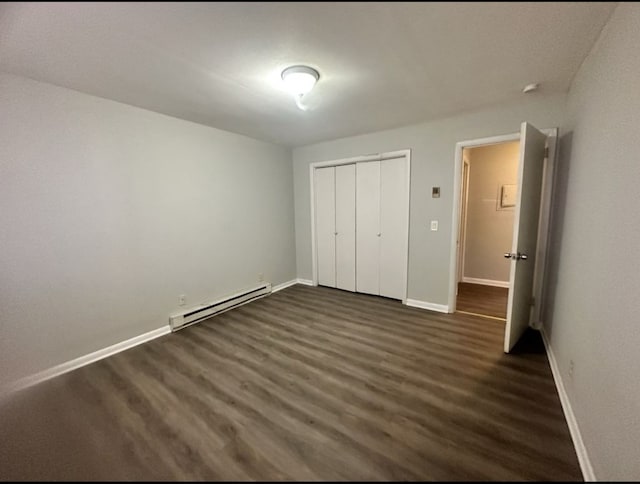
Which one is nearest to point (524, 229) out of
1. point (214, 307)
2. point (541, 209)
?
point (541, 209)

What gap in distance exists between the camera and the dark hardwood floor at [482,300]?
3.14m

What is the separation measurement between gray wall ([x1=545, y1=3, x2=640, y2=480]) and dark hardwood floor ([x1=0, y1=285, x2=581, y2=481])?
273 millimetres

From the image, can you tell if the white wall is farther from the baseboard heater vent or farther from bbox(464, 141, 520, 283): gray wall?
bbox(464, 141, 520, 283): gray wall

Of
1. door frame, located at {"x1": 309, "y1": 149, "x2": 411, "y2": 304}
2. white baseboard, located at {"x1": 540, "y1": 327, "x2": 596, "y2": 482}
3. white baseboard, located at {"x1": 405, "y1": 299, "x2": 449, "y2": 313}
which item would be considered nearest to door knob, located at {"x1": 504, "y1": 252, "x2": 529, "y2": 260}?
white baseboard, located at {"x1": 540, "y1": 327, "x2": 596, "y2": 482}

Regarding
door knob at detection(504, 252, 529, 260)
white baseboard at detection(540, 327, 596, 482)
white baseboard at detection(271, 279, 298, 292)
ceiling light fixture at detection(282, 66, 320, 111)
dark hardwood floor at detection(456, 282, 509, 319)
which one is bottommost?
dark hardwood floor at detection(456, 282, 509, 319)

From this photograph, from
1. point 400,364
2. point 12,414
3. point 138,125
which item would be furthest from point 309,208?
point 12,414

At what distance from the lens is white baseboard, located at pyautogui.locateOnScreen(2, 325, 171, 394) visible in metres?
1.89

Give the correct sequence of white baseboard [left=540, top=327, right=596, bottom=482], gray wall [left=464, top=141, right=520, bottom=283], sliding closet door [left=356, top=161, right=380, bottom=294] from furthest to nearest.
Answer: gray wall [left=464, top=141, right=520, bottom=283] < sliding closet door [left=356, top=161, right=380, bottom=294] < white baseboard [left=540, top=327, right=596, bottom=482]

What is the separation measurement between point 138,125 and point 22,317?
70.7 inches

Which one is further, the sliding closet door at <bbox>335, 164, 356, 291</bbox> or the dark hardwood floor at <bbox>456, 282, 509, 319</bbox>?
the sliding closet door at <bbox>335, 164, 356, 291</bbox>

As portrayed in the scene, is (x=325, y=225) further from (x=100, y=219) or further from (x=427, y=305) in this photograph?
(x=100, y=219)

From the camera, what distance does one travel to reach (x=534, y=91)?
2.16 meters

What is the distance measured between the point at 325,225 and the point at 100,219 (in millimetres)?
2694

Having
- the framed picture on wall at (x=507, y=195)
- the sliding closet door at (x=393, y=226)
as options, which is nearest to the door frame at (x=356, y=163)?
the sliding closet door at (x=393, y=226)
